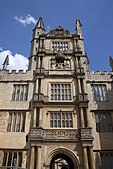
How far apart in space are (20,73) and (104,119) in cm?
1118

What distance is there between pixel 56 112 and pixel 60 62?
7.38m

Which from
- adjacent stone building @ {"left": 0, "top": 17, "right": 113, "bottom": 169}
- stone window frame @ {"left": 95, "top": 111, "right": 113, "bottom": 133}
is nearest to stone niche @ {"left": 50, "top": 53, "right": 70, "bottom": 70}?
adjacent stone building @ {"left": 0, "top": 17, "right": 113, "bottom": 169}

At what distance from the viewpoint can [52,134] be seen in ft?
54.7

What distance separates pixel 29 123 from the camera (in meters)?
17.6

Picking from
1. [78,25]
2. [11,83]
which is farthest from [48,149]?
[78,25]

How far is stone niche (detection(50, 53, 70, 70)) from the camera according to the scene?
22000 mm

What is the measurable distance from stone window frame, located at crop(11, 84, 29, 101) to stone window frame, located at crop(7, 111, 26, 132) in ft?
5.78

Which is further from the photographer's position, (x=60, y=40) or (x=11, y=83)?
(x=60, y=40)

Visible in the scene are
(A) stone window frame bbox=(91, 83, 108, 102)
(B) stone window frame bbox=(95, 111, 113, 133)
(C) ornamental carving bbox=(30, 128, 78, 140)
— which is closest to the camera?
(C) ornamental carving bbox=(30, 128, 78, 140)

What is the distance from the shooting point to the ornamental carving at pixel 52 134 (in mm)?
16266

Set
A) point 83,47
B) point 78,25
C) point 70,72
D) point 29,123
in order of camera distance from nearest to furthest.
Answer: point 29,123
point 70,72
point 83,47
point 78,25

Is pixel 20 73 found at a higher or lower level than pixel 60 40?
lower

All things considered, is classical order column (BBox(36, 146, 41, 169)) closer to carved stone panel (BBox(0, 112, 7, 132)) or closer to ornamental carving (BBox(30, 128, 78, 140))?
ornamental carving (BBox(30, 128, 78, 140))

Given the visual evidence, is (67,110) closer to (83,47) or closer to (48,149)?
(48,149)
